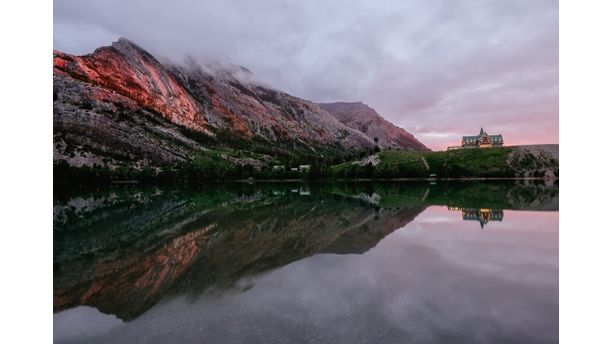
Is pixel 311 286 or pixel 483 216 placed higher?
pixel 483 216

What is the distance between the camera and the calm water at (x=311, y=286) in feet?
45.1

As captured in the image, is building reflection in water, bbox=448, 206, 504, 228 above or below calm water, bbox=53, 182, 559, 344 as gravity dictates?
above

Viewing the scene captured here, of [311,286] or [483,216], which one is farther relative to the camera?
[483,216]

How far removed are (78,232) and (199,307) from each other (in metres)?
31.6

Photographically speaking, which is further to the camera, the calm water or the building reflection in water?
the building reflection in water

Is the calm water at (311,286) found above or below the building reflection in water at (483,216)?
below

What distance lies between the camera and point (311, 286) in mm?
19250

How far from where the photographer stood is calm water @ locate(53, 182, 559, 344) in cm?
1373

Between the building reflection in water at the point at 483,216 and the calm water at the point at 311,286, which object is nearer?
the calm water at the point at 311,286
